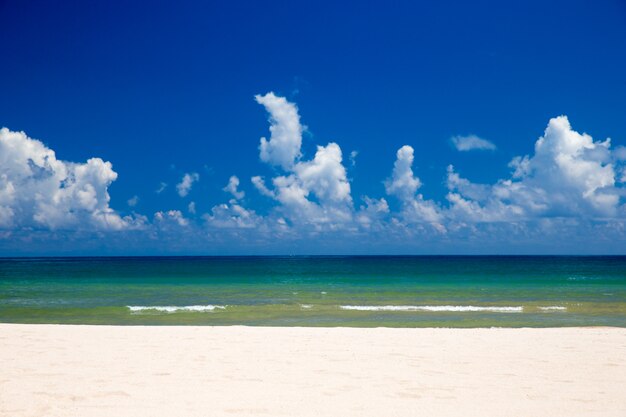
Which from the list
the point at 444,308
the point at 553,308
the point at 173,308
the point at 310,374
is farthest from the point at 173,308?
the point at 553,308

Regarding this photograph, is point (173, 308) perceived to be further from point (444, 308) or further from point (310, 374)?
point (310, 374)

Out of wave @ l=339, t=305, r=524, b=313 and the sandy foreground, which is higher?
the sandy foreground

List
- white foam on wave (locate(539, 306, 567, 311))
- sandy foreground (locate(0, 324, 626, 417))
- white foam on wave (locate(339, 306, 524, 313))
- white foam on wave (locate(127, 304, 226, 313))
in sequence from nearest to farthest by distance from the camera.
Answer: sandy foreground (locate(0, 324, 626, 417))
white foam on wave (locate(339, 306, 524, 313))
white foam on wave (locate(539, 306, 567, 311))
white foam on wave (locate(127, 304, 226, 313))

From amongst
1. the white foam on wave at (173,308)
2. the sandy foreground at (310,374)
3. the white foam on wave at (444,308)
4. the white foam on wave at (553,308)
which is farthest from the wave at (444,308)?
the sandy foreground at (310,374)

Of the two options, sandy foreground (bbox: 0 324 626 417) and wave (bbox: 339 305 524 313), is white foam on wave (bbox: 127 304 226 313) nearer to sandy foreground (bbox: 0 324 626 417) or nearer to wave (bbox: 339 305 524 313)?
wave (bbox: 339 305 524 313)

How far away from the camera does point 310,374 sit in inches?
384

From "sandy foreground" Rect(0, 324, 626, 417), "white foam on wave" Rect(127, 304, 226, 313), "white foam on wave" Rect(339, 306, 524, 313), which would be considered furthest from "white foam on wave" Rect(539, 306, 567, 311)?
"white foam on wave" Rect(127, 304, 226, 313)

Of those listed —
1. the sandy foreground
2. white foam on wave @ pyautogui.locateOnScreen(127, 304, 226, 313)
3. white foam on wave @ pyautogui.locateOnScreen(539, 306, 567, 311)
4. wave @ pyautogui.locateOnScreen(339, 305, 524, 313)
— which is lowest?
white foam on wave @ pyautogui.locateOnScreen(127, 304, 226, 313)

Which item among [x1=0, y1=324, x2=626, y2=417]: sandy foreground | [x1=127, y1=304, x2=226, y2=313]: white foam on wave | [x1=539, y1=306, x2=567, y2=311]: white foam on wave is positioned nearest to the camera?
[x1=0, y1=324, x2=626, y2=417]: sandy foreground

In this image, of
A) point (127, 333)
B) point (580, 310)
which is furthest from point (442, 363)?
point (580, 310)

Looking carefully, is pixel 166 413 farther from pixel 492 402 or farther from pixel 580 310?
pixel 580 310

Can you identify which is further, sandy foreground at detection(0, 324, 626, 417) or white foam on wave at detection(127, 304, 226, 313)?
white foam on wave at detection(127, 304, 226, 313)

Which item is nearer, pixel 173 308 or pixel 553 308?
pixel 553 308

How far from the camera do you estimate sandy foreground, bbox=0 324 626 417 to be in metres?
7.67
